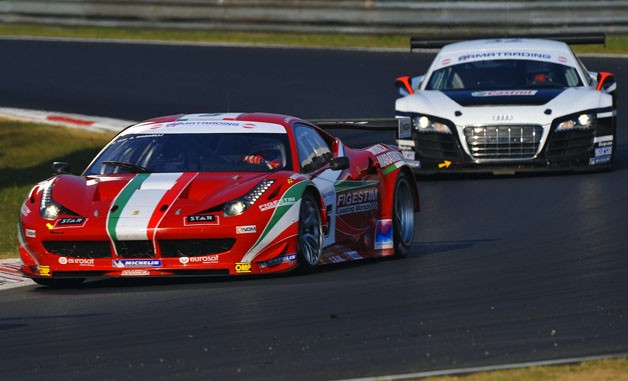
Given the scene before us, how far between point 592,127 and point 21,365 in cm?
939

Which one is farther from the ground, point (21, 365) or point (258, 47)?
point (21, 365)

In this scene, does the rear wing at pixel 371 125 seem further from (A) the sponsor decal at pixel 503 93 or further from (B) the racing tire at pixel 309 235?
(A) the sponsor decal at pixel 503 93

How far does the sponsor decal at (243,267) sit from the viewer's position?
923cm

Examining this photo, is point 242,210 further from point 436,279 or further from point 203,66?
point 203,66

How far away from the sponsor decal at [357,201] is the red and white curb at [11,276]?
2.15 meters

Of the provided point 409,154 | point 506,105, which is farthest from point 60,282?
point 506,105

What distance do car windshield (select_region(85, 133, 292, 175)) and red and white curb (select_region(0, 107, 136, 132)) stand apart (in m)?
7.76

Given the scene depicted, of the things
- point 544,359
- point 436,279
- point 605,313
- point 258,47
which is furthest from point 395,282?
point 258,47

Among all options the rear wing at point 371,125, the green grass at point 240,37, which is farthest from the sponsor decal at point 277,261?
the green grass at point 240,37

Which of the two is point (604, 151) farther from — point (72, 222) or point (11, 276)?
point (72, 222)

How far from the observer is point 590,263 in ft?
32.3

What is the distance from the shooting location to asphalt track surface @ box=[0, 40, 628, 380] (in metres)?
6.77

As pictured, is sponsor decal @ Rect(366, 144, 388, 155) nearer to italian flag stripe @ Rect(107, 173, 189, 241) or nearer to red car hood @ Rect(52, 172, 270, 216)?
red car hood @ Rect(52, 172, 270, 216)

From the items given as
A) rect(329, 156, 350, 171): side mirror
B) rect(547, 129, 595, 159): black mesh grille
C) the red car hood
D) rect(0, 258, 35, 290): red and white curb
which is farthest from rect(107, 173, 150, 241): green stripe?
rect(547, 129, 595, 159): black mesh grille
